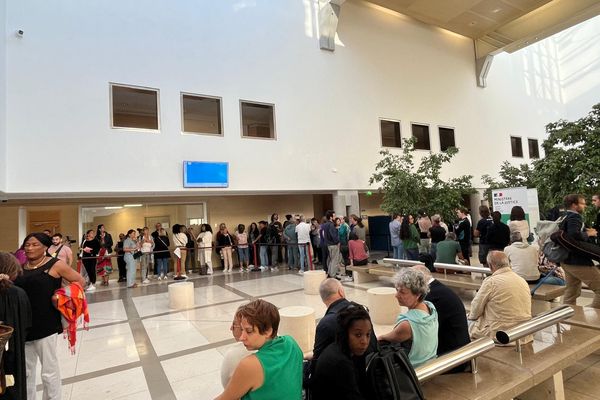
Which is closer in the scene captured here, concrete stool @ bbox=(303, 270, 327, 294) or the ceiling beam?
concrete stool @ bbox=(303, 270, 327, 294)

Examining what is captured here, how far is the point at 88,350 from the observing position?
4.78m

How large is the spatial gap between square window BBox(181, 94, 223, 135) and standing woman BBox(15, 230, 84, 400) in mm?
7593

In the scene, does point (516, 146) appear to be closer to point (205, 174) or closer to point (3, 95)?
point (205, 174)

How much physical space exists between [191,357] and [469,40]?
63.4 feet

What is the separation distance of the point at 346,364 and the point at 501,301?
2078 millimetres

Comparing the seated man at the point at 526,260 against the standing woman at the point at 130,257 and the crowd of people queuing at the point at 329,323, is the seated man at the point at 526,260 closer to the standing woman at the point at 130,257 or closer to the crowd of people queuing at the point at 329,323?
the crowd of people queuing at the point at 329,323

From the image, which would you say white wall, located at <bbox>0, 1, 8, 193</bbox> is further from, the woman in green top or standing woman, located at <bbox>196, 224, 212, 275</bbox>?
the woman in green top

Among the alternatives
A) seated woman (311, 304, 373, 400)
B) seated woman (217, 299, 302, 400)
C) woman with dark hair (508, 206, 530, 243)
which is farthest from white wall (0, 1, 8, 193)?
woman with dark hair (508, 206, 530, 243)

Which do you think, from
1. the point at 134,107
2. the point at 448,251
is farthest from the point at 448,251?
the point at 134,107

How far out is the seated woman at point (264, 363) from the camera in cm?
167

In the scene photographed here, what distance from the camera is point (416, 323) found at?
234 centimetres

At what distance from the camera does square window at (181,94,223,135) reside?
10102 millimetres

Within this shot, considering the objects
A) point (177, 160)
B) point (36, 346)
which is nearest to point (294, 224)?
point (177, 160)

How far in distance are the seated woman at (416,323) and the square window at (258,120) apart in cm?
921
